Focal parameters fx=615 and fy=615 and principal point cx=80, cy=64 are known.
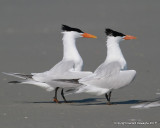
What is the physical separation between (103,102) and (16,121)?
8.51ft

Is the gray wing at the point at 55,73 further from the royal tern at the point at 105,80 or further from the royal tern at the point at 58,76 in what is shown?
the royal tern at the point at 105,80

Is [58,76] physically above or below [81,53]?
below

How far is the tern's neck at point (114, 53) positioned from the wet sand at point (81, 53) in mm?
642

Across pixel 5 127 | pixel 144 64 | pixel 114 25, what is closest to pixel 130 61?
pixel 144 64

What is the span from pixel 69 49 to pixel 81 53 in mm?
4638

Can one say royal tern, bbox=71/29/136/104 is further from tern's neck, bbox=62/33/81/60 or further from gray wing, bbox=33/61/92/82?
tern's neck, bbox=62/33/81/60

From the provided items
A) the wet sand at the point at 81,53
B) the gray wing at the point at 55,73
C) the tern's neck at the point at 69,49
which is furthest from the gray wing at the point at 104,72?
the tern's neck at the point at 69,49

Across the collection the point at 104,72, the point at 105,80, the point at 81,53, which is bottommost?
the point at 105,80

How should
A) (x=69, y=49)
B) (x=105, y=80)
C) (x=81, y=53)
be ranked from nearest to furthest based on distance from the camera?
(x=105, y=80)
(x=69, y=49)
(x=81, y=53)

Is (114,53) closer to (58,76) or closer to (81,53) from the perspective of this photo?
(58,76)

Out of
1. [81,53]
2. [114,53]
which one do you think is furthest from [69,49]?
[81,53]

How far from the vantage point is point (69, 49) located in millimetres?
10367

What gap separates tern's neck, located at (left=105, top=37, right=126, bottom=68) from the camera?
9.63m

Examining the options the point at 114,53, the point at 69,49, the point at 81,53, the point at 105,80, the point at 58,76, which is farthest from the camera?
the point at 81,53
